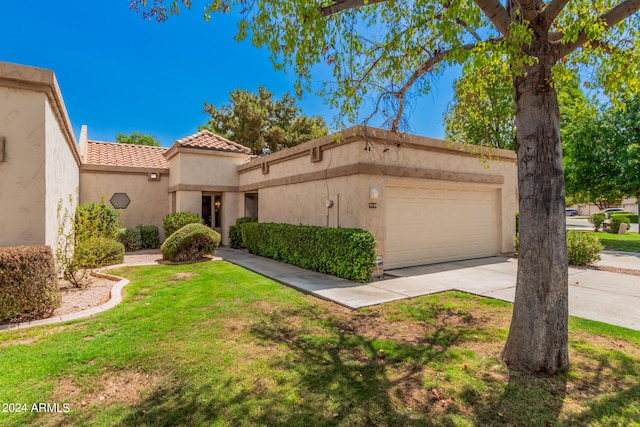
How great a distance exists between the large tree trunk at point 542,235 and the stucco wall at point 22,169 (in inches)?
310

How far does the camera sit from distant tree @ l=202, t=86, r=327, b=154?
1131 inches

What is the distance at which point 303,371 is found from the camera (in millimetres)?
3754

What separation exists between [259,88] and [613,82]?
3036 centimetres

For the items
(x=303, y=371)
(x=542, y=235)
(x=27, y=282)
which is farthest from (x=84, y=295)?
(x=542, y=235)

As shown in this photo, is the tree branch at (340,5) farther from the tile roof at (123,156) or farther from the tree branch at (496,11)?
the tile roof at (123,156)

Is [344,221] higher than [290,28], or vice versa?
[290,28]

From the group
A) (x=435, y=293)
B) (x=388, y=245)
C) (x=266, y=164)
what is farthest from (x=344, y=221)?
(x=266, y=164)

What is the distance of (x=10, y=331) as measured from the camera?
15.9ft

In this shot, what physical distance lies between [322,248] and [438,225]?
416 centimetres

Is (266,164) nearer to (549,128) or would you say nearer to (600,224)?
(549,128)

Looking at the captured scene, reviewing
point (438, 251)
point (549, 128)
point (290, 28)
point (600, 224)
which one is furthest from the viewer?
point (600, 224)

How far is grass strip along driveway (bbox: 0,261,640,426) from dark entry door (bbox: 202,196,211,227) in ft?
32.7

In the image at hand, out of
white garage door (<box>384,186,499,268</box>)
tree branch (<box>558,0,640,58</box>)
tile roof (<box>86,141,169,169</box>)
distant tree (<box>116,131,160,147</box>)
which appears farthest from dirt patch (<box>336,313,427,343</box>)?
distant tree (<box>116,131,160,147</box>)

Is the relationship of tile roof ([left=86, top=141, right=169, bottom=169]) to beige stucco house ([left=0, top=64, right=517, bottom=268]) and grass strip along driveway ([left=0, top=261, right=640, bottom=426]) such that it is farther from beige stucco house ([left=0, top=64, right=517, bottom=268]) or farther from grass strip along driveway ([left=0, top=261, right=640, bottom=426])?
grass strip along driveway ([left=0, top=261, right=640, bottom=426])
